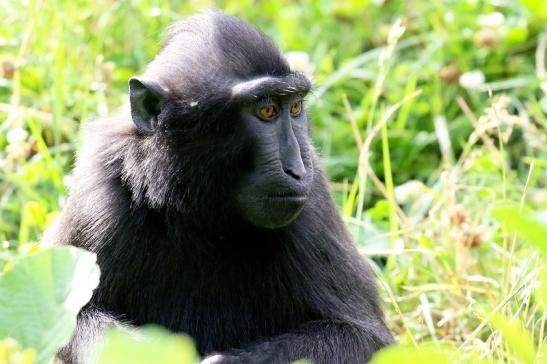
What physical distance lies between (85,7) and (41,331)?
537 centimetres

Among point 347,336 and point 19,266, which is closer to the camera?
point 19,266

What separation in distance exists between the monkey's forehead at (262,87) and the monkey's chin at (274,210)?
1.43 feet

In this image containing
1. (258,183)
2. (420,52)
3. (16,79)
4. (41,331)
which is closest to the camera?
(41,331)

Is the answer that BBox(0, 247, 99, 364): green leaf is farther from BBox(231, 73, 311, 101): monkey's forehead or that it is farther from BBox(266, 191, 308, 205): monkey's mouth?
BBox(231, 73, 311, 101): monkey's forehead

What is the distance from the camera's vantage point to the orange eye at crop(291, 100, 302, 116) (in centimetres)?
430

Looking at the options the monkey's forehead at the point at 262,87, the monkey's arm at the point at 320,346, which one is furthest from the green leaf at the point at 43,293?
the monkey's forehead at the point at 262,87

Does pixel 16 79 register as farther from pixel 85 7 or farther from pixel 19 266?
pixel 19 266

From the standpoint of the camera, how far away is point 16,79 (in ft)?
19.4

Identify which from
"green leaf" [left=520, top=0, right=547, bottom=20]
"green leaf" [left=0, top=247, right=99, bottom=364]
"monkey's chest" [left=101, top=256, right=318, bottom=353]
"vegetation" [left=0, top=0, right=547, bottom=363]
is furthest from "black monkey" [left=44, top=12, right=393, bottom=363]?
"green leaf" [left=520, top=0, right=547, bottom=20]

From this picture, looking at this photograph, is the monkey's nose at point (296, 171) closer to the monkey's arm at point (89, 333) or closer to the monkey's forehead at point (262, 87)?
the monkey's forehead at point (262, 87)

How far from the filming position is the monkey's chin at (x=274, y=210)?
3.93 meters

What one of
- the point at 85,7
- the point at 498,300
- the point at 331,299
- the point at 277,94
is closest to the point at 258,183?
the point at 277,94

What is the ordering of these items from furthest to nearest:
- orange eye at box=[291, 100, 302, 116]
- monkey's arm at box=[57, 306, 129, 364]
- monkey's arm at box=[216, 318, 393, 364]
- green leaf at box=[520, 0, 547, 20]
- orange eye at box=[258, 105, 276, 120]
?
green leaf at box=[520, 0, 547, 20] → orange eye at box=[291, 100, 302, 116] → orange eye at box=[258, 105, 276, 120] → monkey's arm at box=[57, 306, 129, 364] → monkey's arm at box=[216, 318, 393, 364]

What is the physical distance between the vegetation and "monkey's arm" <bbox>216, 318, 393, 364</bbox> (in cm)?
36
